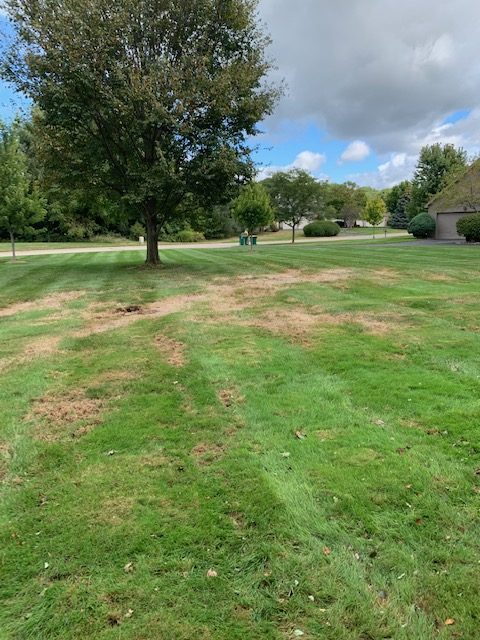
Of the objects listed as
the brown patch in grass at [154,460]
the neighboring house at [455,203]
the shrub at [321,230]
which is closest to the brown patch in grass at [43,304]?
the brown patch in grass at [154,460]

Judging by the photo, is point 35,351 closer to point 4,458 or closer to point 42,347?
point 42,347

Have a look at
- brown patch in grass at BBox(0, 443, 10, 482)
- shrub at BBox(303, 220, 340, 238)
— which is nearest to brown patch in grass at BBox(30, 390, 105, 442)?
brown patch in grass at BBox(0, 443, 10, 482)

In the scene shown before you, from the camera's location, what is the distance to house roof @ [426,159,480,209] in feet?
110

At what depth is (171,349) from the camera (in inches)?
249

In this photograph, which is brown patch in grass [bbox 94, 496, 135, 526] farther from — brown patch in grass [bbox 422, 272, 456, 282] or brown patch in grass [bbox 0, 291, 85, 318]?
brown patch in grass [bbox 422, 272, 456, 282]

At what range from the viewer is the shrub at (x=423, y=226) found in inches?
1443

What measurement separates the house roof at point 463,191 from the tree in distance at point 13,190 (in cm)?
2861

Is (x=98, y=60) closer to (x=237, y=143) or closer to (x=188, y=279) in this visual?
(x=237, y=143)

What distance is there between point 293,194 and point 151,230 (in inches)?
1136

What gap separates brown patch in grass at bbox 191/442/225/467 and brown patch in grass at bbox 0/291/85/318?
6.90m

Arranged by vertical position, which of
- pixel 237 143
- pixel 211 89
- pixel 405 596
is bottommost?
pixel 405 596

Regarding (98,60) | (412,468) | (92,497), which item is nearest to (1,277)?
(98,60)

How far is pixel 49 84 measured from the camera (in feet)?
43.2

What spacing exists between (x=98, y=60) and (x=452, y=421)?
13.5 metres
